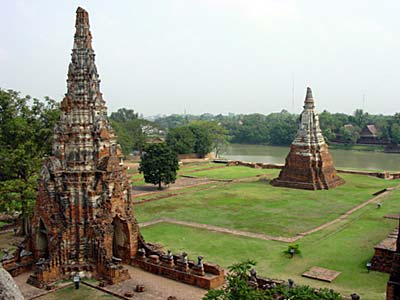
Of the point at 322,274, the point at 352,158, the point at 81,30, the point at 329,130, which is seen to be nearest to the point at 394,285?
the point at 322,274

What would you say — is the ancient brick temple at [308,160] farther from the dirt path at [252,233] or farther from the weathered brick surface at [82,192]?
the weathered brick surface at [82,192]

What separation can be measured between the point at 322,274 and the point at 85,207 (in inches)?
364

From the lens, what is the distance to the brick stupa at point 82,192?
15.0m

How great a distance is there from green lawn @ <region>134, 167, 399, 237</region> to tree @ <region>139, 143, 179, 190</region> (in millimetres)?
2079

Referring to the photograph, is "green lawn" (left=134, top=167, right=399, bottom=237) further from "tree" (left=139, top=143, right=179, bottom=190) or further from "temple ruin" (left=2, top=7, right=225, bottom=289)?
"temple ruin" (left=2, top=7, right=225, bottom=289)

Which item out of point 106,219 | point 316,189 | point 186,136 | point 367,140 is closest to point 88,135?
point 106,219

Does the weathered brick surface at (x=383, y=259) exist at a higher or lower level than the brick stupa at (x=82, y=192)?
lower

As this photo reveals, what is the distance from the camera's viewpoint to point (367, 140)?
3182 inches

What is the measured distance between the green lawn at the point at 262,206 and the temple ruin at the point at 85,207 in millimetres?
8317

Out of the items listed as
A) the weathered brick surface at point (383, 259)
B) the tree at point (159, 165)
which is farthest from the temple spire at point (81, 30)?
the tree at point (159, 165)

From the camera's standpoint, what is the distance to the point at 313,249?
1923 centimetres

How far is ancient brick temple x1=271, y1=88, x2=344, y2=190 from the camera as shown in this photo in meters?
35.3

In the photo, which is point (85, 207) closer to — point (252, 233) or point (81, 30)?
point (81, 30)

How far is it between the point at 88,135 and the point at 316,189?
920 inches
